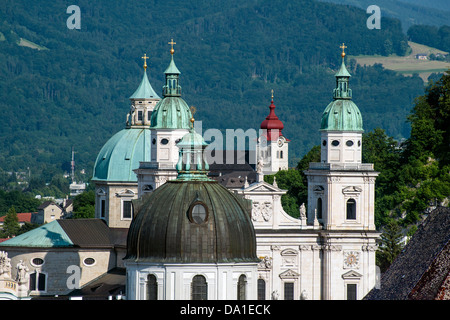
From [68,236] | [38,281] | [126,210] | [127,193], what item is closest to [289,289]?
[126,210]

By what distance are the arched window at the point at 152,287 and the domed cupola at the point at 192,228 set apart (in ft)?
2.37

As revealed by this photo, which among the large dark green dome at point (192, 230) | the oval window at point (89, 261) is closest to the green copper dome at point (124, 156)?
the oval window at point (89, 261)

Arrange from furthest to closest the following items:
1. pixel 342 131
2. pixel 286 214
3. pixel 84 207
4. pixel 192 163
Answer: pixel 84 207 → pixel 342 131 → pixel 286 214 → pixel 192 163

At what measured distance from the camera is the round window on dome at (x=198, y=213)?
6819cm

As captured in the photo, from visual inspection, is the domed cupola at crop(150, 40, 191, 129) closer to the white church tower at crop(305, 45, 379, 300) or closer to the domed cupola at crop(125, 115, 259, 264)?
the white church tower at crop(305, 45, 379, 300)

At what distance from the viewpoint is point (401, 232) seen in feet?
373

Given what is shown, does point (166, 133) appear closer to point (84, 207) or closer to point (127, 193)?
point (127, 193)

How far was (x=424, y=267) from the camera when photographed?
2096 inches

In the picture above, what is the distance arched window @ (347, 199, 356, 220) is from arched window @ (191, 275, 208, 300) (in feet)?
123

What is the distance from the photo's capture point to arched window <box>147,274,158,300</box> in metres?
67.6

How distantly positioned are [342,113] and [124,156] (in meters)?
18.2
